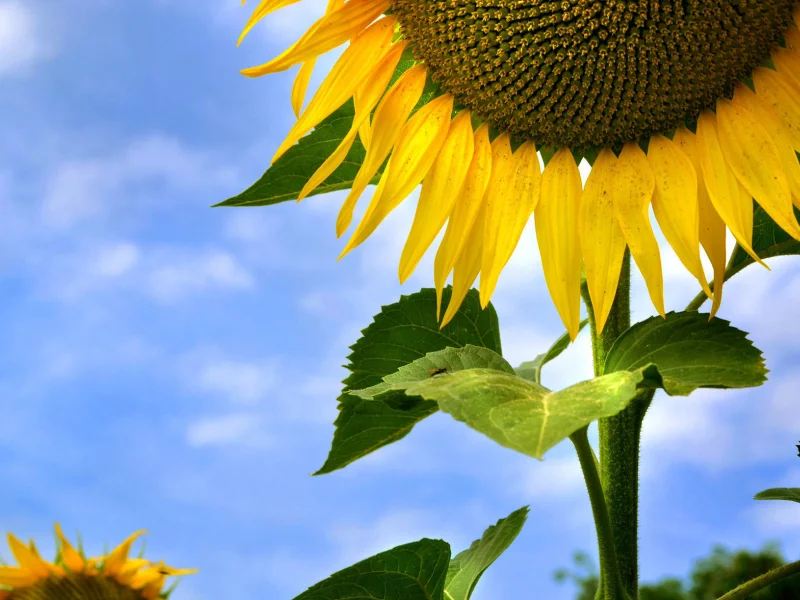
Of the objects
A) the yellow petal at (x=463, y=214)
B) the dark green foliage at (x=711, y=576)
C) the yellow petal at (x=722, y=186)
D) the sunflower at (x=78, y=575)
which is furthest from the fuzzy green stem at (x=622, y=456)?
the dark green foliage at (x=711, y=576)

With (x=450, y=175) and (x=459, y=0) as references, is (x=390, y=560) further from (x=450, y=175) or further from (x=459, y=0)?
(x=459, y=0)

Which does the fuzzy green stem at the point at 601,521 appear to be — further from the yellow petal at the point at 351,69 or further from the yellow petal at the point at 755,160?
the yellow petal at the point at 351,69

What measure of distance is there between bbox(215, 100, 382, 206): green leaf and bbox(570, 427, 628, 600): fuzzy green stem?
73cm

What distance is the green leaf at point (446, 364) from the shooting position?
164 cm

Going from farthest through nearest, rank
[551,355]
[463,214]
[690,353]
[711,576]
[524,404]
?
1. [711,576]
2. [551,355]
3. [463,214]
4. [690,353]
5. [524,404]

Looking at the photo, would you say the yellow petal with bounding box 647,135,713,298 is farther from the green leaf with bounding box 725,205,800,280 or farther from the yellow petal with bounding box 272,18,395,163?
the yellow petal with bounding box 272,18,395,163

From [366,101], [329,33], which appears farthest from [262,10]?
[366,101]

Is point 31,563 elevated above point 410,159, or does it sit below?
below

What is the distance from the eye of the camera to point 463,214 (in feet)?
6.04

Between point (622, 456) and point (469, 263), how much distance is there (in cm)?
50

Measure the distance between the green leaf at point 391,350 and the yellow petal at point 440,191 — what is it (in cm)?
14

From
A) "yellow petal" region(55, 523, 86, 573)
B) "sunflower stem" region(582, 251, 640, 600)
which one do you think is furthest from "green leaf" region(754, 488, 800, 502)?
"yellow petal" region(55, 523, 86, 573)

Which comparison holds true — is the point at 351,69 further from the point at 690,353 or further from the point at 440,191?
the point at 690,353

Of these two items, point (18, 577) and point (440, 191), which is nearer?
point (18, 577)
